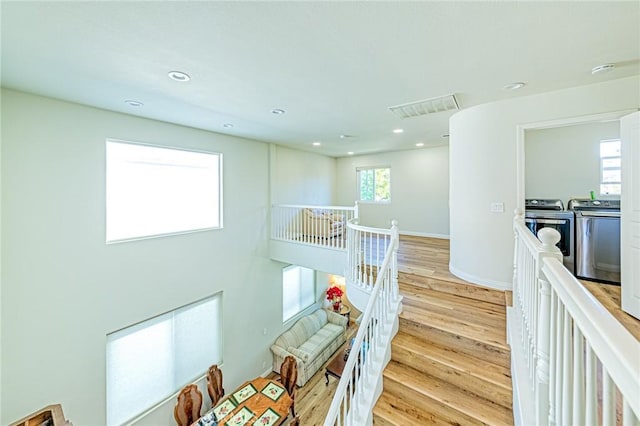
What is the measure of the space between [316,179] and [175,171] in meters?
3.93

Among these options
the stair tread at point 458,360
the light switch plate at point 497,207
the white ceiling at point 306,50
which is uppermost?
the white ceiling at point 306,50

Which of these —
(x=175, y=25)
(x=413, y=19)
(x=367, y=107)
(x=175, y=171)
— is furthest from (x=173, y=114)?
(x=413, y=19)

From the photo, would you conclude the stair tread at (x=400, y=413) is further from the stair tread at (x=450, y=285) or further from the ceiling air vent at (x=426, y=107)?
the ceiling air vent at (x=426, y=107)

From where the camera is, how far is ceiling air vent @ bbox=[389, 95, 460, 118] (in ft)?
9.98

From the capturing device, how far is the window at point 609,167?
399 centimetres

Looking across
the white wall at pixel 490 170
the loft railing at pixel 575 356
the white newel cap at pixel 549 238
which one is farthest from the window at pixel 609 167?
the white newel cap at pixel 549 238

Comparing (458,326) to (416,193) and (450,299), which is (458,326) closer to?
(450,299)

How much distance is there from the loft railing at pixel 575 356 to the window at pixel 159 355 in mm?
4598

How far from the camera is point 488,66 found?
2225 mm

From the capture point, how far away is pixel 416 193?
662cm

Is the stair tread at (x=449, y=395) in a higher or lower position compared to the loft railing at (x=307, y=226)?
lower

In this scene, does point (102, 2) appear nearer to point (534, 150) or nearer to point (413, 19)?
point (413, 19)

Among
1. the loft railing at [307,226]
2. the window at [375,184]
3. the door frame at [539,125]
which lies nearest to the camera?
the door frame at [539,125]

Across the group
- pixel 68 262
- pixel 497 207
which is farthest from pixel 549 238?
pixel 68 262
